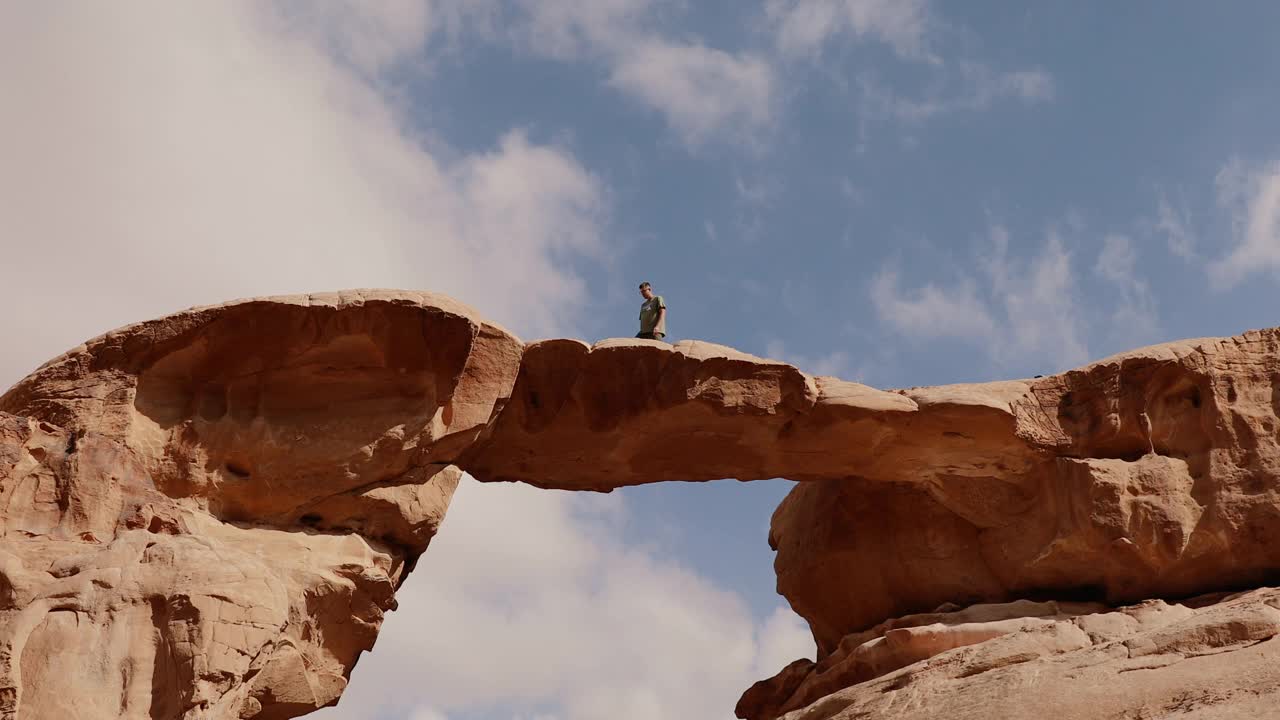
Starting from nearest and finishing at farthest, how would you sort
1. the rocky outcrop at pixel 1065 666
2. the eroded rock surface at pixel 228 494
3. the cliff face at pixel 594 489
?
the rocky outcrop at pixel 1065 666 → the eroded rock surface at pixel 228 494 → the cliff face at pixel 594 489

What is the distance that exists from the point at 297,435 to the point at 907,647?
6.04 metres

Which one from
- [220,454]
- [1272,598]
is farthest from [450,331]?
[1272,598]

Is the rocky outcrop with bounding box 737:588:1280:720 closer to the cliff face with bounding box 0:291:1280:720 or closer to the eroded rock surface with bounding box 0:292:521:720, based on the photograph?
the cliff face with bounding box 0:291:1280:720

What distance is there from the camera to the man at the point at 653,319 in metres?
15.7

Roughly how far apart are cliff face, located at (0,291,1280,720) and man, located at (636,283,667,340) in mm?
1203

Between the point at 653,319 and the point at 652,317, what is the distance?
0.11 ft

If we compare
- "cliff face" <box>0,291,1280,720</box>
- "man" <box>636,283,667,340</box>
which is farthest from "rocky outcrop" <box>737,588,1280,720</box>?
"man" <box>636,283,667,340</box>

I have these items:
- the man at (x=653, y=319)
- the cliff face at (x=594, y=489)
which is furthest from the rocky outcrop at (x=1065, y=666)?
the man at (x=653, y=319)

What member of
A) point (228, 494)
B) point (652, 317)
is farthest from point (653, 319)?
point (228, 494)

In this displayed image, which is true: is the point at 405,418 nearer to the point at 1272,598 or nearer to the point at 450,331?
the point at 450,331

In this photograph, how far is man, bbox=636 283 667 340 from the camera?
1567 cm

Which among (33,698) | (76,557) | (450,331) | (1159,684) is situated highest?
(450,331)

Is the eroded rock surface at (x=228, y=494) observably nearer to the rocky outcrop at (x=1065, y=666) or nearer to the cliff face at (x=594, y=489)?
the cliff face at (x=594, y=489)

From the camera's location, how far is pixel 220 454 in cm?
1357
